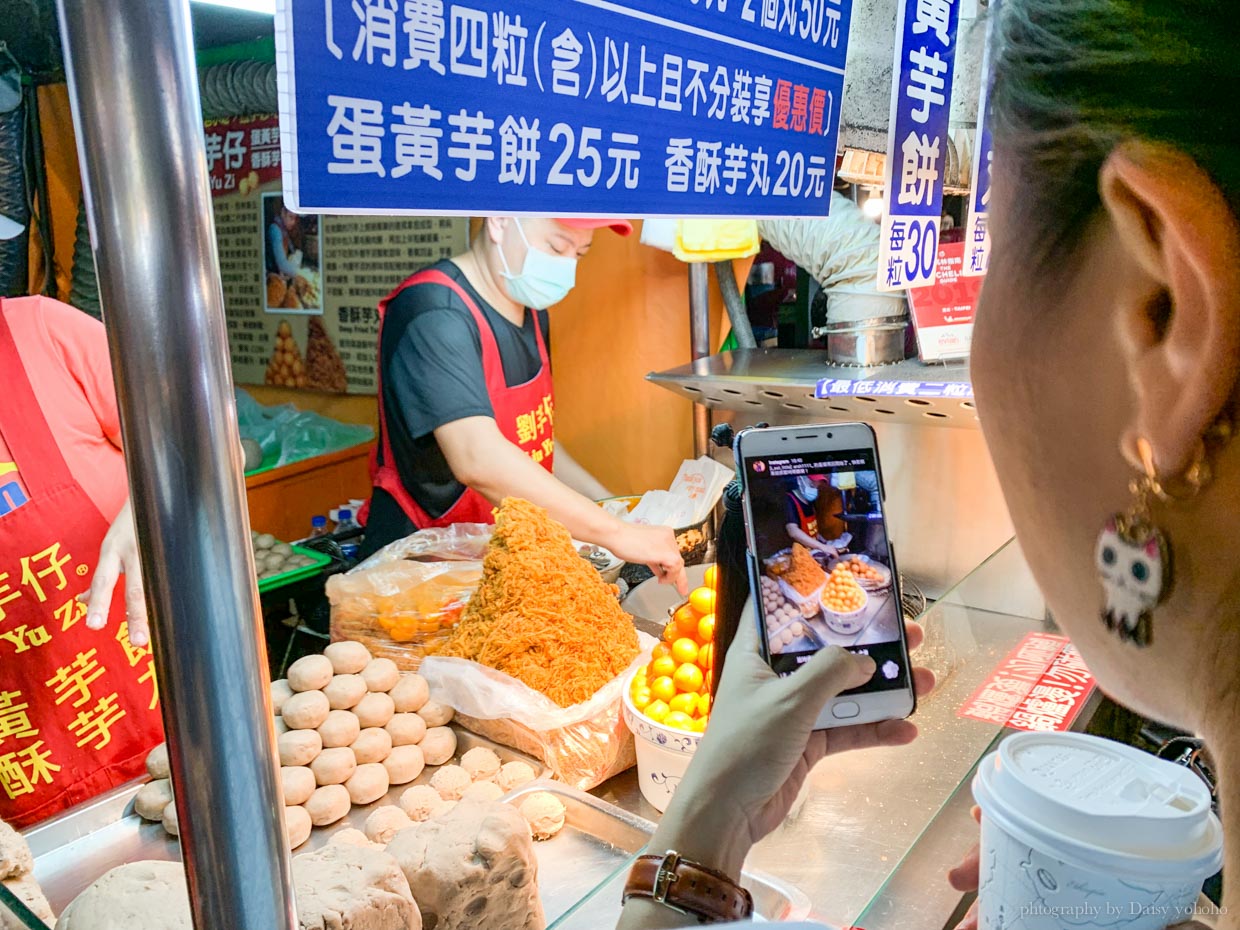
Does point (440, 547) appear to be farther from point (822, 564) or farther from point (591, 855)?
point (822, 564)

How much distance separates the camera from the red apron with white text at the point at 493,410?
2.98 m

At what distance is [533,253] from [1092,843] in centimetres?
251

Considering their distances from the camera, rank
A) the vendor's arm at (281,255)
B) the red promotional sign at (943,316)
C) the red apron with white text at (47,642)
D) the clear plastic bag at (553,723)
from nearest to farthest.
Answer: the clear plastic bag at (553,723) < the red apron with white text at (47,642) < the red promotional sign at (943,316) < the vendor's arm at (281,255)

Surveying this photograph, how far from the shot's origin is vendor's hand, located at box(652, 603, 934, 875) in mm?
933

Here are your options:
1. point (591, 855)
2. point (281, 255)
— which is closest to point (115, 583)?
point (591, 855)

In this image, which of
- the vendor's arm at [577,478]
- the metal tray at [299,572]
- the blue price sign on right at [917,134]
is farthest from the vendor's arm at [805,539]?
the vendor's arm at [577,478]

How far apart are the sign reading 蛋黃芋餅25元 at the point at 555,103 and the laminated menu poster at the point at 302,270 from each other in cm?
361

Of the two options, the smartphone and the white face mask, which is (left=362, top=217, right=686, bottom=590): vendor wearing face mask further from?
the smartphone

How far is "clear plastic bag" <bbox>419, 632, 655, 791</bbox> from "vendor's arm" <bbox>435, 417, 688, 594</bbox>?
2.37 feet

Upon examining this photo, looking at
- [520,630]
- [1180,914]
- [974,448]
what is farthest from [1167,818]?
[974,448]

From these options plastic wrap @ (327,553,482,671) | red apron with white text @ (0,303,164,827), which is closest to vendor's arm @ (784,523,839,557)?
plastic wrap @ (327,553,482,671)

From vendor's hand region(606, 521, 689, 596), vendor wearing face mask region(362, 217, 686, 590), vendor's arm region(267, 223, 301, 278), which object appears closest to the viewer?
vendor's hand region(606, 521, 689, 596)

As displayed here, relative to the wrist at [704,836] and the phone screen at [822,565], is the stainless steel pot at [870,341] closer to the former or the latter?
the phone screen at [822,565]

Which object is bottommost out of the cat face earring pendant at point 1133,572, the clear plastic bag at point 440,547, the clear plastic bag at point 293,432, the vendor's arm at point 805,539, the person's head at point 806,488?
the clear plastic bag at point 293,432
